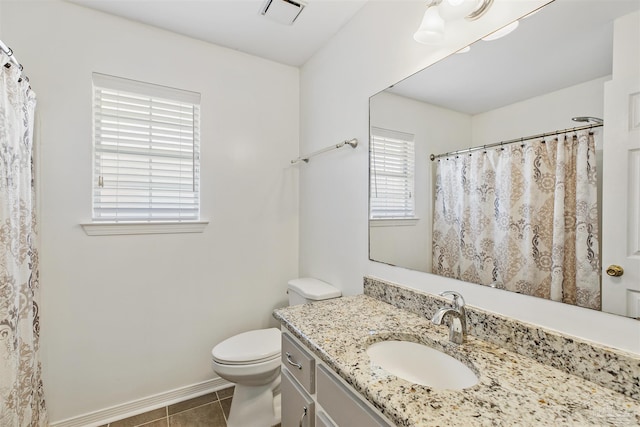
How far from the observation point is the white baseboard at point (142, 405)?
67.0 inches

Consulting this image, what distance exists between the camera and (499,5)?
1022 mm

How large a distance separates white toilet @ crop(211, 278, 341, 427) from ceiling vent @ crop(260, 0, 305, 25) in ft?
5.67

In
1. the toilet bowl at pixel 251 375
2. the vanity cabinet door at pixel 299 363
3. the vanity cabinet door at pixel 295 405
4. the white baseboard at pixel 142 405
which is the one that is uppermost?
the vanity cabinet door at pixel 299 363

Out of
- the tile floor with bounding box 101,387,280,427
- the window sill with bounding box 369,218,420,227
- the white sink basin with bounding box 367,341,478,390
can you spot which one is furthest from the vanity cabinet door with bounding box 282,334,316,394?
the tile floor with bounding box 101,387,280,427

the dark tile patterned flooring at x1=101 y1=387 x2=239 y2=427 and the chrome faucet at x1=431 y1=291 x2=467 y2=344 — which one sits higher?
the chrome faucet at x1=431 y1=291 x2=467 y2=344

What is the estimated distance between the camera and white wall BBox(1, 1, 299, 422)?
5.33ft

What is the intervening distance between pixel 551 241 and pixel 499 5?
844mm

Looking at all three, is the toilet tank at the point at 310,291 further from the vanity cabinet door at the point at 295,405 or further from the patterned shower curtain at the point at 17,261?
the patterned shower curtain at the point at 17,261

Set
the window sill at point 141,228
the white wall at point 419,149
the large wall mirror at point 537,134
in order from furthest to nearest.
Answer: the window sill at point 141,228
the white wall at point 419,149
the large wall mirror at point 537,134

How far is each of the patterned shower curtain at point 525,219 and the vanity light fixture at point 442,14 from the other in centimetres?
49

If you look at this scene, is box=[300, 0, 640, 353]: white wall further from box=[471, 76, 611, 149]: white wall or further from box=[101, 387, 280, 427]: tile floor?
box=[101, 387, 280, 427]: tile floor

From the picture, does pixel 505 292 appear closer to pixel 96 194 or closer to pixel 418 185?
pixel 418 185

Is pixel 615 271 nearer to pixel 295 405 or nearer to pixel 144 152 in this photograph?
pixel 295 405

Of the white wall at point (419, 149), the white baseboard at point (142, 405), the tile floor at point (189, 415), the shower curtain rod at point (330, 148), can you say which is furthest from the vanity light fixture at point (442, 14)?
the white baseboard at point (142, 405)
